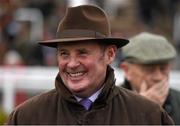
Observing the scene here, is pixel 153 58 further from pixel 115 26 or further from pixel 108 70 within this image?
pixel 115 26

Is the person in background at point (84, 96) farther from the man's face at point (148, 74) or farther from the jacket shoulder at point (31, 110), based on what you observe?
the man's face at point (148, 74)

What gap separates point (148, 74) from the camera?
260 inches

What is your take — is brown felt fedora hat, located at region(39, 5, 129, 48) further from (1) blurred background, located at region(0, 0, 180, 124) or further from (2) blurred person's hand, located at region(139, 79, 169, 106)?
(1) blurred background, located at region(0, 0, 180, 124)

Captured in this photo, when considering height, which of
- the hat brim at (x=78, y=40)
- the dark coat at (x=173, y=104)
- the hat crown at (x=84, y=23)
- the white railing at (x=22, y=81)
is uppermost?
the hat crown at (x=84, y=23)

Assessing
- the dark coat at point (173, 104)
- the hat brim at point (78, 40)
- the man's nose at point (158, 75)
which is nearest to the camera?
the hat brim at point (78, 40)

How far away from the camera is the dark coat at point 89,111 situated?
15.7ft

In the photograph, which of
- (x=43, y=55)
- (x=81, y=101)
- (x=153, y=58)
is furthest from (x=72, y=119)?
(x=43, y=55)

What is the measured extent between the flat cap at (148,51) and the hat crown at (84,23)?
1.62 metres

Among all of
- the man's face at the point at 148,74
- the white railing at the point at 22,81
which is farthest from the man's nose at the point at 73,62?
the white railing at the point at 22,81

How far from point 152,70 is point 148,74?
2.0 inches

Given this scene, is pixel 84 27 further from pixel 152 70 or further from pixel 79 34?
pixel 152 70

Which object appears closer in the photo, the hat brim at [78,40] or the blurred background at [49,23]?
the hat brim at [78,40]

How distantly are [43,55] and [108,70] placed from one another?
38.6 feet

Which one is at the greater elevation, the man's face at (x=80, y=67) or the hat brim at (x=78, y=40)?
the hat brim at (x=78, y=40)
